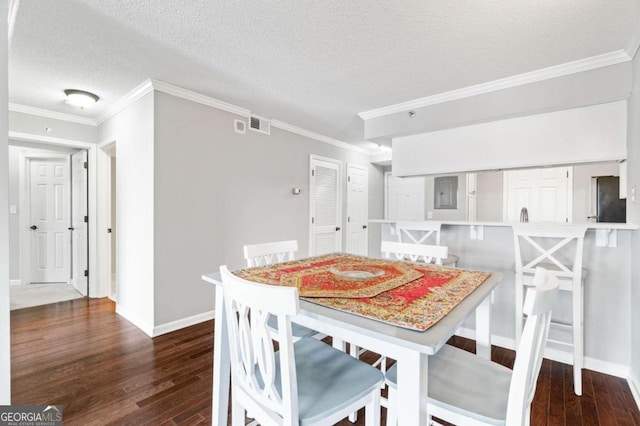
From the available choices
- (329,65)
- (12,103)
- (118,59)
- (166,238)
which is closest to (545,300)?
(329,65)

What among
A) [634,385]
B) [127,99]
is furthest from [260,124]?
[634,385]

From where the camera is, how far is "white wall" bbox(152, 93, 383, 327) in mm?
2779

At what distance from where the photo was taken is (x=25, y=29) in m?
1.93

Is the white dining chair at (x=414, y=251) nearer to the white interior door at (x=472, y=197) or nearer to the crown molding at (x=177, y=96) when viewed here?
the crown molding at (x=177, y=96)

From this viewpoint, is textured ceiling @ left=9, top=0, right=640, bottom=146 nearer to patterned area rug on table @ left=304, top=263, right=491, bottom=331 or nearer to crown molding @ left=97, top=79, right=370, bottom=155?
crown molding @ left=97, top=79, right=370, bottom=155

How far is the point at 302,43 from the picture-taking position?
6.77 ft

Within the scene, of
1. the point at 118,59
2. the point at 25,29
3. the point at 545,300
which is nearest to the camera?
the point at 545,300

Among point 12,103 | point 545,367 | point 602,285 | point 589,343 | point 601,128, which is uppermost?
point 12,103

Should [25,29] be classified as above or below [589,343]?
above

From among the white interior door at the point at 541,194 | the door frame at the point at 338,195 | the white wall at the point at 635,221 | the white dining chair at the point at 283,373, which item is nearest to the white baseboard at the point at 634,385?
the white wall at the point at 635,221

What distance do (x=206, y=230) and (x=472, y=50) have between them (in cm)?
295

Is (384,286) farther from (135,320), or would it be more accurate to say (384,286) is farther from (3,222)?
(135,320)

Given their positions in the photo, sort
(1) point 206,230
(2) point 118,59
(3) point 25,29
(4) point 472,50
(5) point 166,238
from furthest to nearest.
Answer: (1) point 206,230
(5) point 166,238
(2) point 118,59
(4) point 472,50
(3) point 25,29

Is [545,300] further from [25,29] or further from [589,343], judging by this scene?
[25,29]
